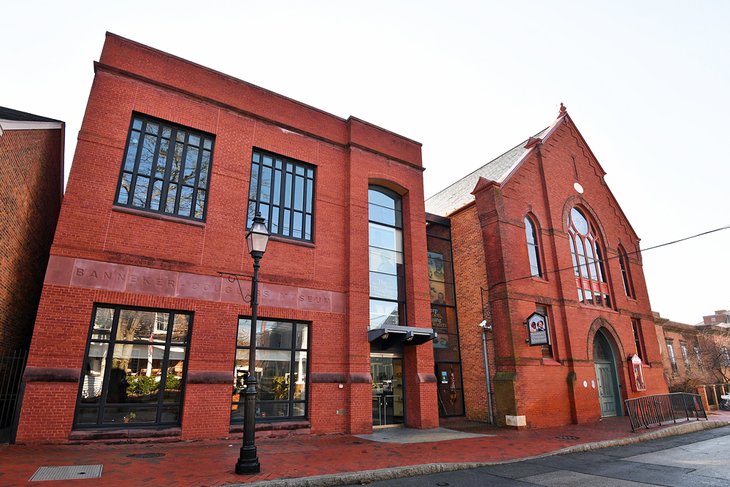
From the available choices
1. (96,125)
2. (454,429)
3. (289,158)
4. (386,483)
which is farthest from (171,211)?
(454,429)

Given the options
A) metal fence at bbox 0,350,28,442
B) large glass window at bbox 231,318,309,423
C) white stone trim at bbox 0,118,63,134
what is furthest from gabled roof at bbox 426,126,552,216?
metal fence at bbox 0,350,28,442

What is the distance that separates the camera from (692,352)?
102 ft

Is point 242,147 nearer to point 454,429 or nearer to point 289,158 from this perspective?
point 289,158

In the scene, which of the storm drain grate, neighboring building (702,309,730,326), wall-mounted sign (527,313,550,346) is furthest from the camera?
neighboring building (702,309,730,326)

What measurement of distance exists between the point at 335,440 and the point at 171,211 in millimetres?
7719

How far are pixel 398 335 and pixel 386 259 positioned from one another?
10.1 feet

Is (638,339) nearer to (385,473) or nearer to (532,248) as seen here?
(532,248)

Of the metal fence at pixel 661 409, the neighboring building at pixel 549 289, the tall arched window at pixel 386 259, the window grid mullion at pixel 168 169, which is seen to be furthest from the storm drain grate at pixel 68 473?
the metal fence at pixel 661 409

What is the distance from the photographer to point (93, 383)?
9.70 metres

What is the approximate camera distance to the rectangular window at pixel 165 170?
11.3m

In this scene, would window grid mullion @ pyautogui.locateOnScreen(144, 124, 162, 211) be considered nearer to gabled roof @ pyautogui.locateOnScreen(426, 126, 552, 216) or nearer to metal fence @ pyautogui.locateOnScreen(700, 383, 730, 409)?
gabled roof @ pyautogui.locateOnScreen(426, 126, 552, 216)

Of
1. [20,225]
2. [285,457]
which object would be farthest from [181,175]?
[285,457]

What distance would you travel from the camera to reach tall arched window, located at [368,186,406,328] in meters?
14.9

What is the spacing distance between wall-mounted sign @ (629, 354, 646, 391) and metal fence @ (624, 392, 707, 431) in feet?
5.75
